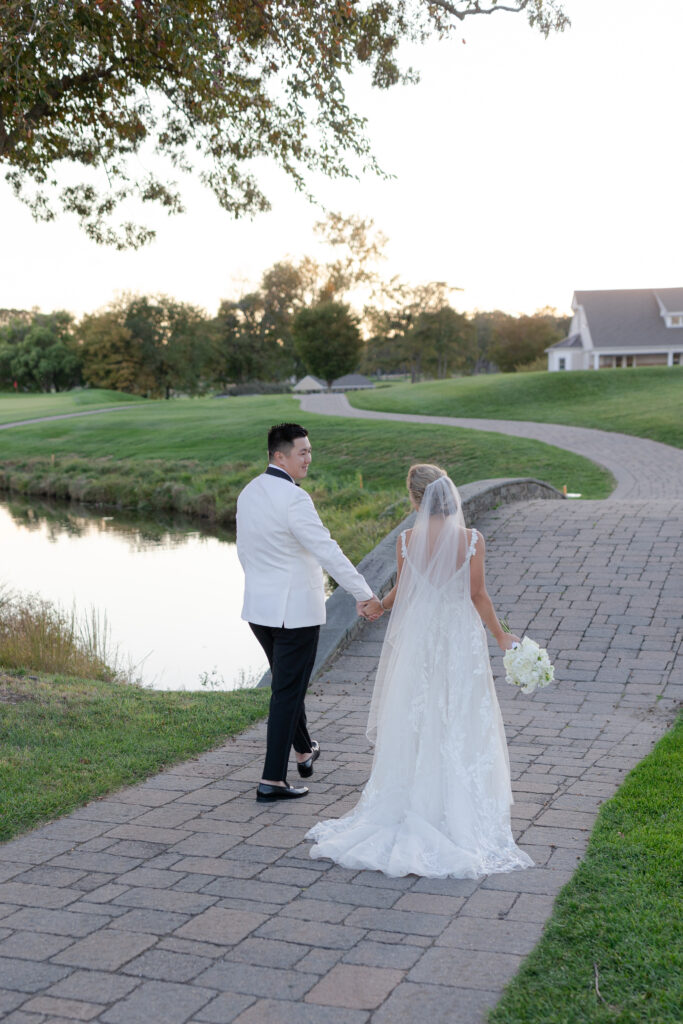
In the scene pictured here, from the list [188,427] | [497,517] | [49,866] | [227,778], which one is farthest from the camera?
[188,427]

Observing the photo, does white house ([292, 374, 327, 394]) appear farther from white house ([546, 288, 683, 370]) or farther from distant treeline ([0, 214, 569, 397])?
white house ([546, 288, 683, 370])

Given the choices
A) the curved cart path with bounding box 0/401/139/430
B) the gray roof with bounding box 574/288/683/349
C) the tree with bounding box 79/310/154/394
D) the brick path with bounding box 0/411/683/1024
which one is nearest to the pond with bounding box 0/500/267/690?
the brick path with bounding box 0/411/683/1024

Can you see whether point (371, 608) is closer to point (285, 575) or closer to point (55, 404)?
point (285, 575)

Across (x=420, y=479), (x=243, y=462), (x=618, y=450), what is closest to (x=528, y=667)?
(x=420, y=479)

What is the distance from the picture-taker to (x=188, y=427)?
4131 centimetres

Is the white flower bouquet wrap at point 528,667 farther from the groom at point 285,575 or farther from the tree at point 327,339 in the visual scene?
the tree at point 327,339

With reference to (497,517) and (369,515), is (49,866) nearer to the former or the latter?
(497,517)

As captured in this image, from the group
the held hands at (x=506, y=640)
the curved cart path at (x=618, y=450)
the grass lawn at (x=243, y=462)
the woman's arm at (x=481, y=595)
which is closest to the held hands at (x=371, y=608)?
the woman's arm at (x=481, y=595)

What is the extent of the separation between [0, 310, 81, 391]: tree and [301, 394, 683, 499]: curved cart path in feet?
140

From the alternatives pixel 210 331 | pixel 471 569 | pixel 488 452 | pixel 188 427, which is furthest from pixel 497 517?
pixel 210 331

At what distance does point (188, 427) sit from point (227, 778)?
36.1 m

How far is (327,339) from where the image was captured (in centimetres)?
7425

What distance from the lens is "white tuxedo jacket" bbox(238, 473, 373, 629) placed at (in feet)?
18.2

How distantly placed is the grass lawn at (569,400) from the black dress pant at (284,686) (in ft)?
89.2
